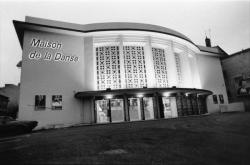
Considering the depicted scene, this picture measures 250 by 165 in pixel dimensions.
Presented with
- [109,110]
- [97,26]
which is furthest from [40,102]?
[97,26]

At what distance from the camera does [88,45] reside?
18.1 m

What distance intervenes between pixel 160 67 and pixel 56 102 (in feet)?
40.3

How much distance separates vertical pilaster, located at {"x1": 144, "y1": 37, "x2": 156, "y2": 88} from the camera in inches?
704

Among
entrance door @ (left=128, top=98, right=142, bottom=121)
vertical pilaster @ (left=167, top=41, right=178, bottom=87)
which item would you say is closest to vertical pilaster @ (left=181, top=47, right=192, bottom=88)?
vertical pilaster @ (left=167, top=41, right=178, bottom=87)

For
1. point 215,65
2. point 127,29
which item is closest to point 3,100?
point 127,29

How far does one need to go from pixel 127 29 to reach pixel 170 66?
22.6 ft

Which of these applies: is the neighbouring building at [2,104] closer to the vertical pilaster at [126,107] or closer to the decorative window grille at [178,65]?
the vertical pilaster at [126,107]

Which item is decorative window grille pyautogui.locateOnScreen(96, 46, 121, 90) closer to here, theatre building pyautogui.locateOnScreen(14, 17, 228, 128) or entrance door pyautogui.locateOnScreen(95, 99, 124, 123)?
theatre building pyautogui.locateOnScreen(14, 17, 228, 128)

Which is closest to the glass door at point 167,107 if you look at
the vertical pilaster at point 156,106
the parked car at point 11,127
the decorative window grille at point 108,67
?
the vertical pilaster at point 156,106

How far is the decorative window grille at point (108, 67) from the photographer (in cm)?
1745

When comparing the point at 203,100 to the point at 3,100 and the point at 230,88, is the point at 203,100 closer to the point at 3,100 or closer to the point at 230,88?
the point at 230,88

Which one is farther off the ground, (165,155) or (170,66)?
(170,66)

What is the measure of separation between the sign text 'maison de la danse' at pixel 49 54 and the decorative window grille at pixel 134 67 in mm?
5681

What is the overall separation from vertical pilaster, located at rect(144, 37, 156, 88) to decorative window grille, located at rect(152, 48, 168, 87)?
838 millimetres
